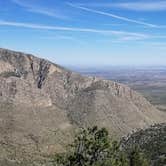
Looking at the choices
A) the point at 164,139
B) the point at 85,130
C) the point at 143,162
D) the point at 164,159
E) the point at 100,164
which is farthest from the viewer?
the point at 164,139

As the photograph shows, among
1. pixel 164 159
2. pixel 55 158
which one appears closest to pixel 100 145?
pixel 55 158

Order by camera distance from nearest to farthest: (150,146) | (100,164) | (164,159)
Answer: (100,164)
(164,159)
(150,146)

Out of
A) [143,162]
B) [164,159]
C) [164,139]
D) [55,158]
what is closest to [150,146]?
[164,139]

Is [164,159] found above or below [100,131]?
below

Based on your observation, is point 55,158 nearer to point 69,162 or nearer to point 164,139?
point 69,162

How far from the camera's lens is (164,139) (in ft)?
477

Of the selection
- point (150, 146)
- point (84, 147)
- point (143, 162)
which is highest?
point (84, 147)

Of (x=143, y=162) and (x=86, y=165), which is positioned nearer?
(x=86, y=165)

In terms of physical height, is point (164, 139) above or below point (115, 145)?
below

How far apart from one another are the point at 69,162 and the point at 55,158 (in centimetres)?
245

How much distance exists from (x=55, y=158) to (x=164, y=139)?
94731 millimetres

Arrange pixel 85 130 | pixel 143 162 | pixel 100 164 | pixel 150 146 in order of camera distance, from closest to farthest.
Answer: pixel 100 164 → pixel 85 130 → pixel 143 162 → pixel 150 146

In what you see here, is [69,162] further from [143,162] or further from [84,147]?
→ [143,162]

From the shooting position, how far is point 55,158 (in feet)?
183
